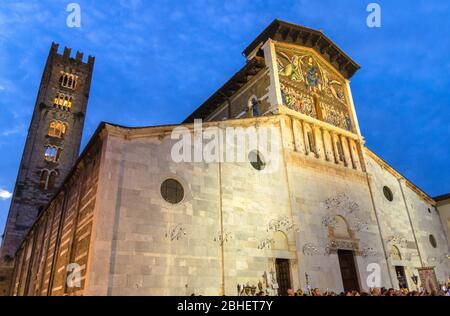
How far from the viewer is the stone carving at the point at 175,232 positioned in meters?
11.1

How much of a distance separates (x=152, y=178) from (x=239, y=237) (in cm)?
408

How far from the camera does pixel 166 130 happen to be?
1238cm

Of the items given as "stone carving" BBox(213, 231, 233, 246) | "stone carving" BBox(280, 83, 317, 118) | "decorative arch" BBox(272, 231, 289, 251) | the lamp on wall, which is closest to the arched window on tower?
"stone carving" BBox(280, 83, 317, 118)

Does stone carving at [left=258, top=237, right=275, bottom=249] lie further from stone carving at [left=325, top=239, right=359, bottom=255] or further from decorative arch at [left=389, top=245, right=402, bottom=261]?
decorative arch at [left=389, top=245, right=402, bottom=261]

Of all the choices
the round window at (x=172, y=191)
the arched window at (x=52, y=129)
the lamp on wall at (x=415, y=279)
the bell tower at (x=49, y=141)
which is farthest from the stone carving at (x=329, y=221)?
the arched window at (x=52, y=129)

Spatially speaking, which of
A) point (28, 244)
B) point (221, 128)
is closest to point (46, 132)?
point (28, 244)

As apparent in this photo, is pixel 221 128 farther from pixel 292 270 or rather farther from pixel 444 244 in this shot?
pixel 444 244

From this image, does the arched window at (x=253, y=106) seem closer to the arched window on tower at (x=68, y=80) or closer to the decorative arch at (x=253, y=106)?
the decorative arch at (x=253, y=106)

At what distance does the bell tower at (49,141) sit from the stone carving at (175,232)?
27577mm

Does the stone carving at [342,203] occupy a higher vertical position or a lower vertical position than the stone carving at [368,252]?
higher

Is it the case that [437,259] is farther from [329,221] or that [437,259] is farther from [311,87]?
[311,87]

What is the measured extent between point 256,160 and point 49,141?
30.7m

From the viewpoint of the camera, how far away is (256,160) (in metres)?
15.1

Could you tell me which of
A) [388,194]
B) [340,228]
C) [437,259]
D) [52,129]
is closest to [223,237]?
[340,228]
